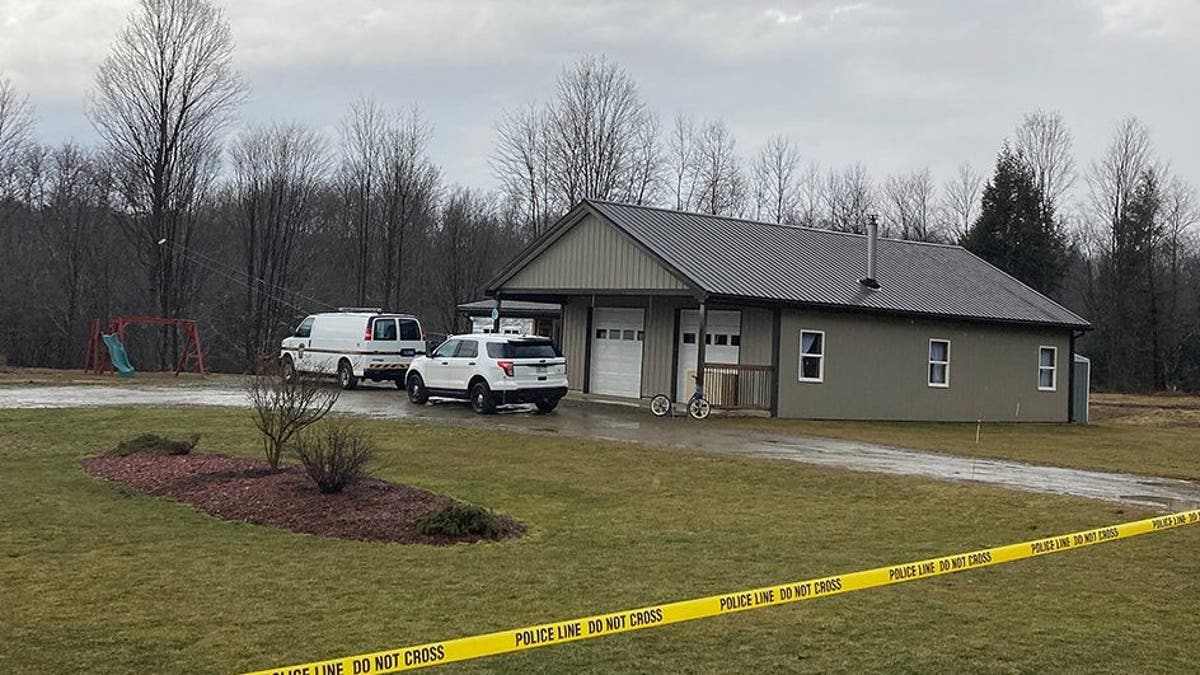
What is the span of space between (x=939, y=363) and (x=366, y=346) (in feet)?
50.1

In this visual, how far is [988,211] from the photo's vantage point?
197ft

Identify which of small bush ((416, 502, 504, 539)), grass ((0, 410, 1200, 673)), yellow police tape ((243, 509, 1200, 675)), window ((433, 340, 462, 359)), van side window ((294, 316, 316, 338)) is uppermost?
van side window ((294, 316, 316, 338))

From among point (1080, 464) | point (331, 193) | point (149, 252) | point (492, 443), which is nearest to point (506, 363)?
point (492, 443)

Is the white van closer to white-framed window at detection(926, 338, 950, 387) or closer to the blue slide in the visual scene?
the blue slide

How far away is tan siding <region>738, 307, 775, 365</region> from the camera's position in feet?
Answer: 88.0

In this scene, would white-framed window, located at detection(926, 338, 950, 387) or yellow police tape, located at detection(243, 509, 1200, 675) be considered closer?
yellow police tape, located at detection(243, 509, 1200, 675)

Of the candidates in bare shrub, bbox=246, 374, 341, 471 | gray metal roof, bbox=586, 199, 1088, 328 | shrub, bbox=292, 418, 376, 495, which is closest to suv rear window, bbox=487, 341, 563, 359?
gray metal roof, bbox=586, 199, 1088, 328

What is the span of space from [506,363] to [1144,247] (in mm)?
48657

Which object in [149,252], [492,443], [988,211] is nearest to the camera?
[492,443]

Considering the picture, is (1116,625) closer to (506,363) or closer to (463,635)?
(463,635)

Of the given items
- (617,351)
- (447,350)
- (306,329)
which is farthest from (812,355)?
(306,329)

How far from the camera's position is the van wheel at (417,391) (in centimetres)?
2512

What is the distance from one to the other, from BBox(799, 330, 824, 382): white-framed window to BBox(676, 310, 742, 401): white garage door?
5.08 feet

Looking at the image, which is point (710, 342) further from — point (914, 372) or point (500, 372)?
point (500, 372)
